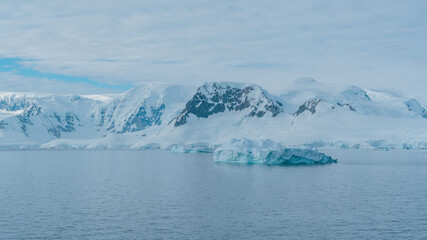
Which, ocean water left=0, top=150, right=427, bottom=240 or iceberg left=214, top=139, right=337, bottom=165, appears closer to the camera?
ocean water left=0, top=150, right=427, bottom=240

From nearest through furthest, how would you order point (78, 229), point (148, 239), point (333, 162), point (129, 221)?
point (148, 239)
point (78, 229)
point (129, 221)
point (333, 162)

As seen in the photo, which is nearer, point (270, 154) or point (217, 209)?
point (217, 209)

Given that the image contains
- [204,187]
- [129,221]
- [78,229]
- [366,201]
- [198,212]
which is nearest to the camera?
[78,229]

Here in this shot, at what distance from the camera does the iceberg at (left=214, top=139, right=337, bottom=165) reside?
96.2 metres

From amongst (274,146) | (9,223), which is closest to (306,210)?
(9,223)

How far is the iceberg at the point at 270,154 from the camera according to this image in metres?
96.2

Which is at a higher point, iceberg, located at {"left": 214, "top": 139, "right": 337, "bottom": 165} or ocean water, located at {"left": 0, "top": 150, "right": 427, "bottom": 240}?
iceberg, located at {"left": 214, "top": 139, "right": 337, "bottom": 165}

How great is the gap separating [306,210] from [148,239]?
1571 centimetres

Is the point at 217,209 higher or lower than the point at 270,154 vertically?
lower

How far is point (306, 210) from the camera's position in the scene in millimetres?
41094

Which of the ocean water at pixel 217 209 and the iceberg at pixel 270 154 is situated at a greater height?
the iceberg at pixel 270 154

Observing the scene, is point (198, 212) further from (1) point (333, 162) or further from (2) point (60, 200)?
(1) point (333, 162)

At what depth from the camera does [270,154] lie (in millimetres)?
96750

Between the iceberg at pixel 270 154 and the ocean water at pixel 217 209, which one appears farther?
the iceberg at pixel 270 154
